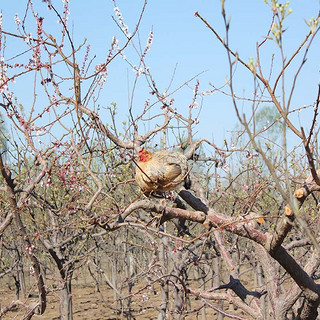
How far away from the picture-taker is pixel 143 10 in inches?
164

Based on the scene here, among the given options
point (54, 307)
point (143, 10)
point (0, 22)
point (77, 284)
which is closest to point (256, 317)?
point (143, 10)

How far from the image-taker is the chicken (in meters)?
3.92

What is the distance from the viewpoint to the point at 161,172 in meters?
3.94

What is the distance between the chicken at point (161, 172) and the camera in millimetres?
3918

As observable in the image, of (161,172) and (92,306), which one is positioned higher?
(92,306)

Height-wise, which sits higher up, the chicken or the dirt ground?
the dirt ground

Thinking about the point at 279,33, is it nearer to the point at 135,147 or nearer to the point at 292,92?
the point at 292,92

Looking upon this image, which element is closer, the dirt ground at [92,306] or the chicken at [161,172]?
the chicken at [161,172]

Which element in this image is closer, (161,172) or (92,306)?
(161,172)

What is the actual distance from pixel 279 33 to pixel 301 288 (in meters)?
2.82

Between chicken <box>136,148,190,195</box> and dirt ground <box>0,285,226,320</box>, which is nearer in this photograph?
chicken <box>136,148,190,195</box>

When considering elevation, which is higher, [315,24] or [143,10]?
[143,10]

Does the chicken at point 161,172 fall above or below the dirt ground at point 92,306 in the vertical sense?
below

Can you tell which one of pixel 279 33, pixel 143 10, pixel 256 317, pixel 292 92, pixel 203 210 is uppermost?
pixel 143 10
